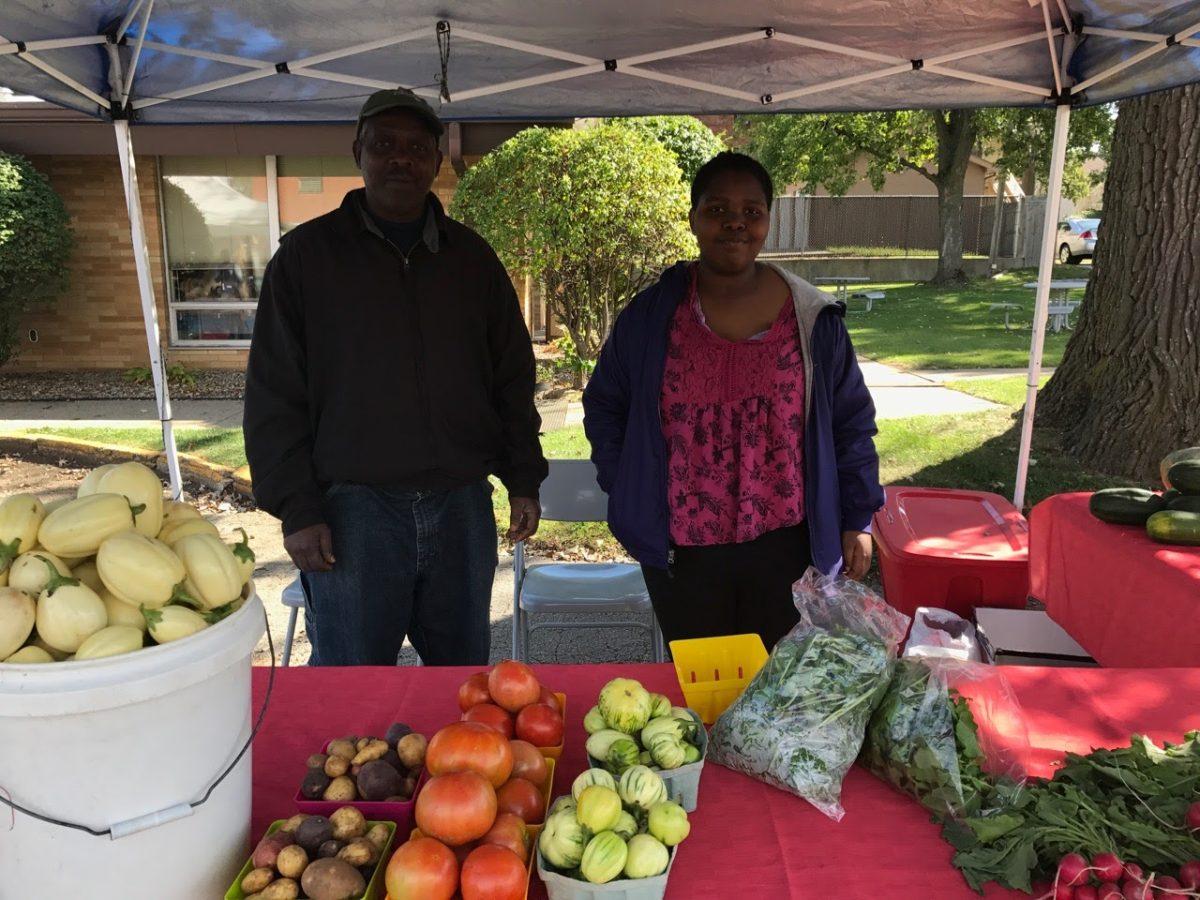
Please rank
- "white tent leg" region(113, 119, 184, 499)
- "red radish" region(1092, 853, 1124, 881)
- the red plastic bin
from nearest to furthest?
"red radish" region(1092, 853, 1124, 881), the red plastic bin, "white tent leg" region(113, 119, 184, 499)

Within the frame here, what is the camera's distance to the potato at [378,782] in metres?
1.37

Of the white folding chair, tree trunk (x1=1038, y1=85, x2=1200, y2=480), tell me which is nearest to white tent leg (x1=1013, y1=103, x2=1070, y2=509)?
the white folding chair

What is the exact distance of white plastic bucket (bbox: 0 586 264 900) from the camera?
3.55 feet

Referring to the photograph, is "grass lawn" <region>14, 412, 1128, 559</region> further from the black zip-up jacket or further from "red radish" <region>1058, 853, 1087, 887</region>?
"red radish" <region>1058, 853, 1087, 887</region>

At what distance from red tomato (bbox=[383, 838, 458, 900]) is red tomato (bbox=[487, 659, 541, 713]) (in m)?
0.42

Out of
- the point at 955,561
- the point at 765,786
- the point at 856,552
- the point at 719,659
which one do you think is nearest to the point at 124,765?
the point at 765,786

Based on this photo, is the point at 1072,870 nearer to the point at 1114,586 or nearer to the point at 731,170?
the point at 731,170

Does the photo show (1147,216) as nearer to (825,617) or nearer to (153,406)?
(825,617)

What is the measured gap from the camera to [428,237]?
2531 mm

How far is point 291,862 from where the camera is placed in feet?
3.94

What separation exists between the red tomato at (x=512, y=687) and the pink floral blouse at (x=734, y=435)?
3.42ft

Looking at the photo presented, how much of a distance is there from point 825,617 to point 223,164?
9888mm

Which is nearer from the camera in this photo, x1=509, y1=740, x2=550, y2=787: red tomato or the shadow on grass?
x1=509, y1=740, x2=550, y2=787: red tomato

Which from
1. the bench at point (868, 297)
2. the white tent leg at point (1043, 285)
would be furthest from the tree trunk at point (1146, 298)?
the bench at point (868, 297)
